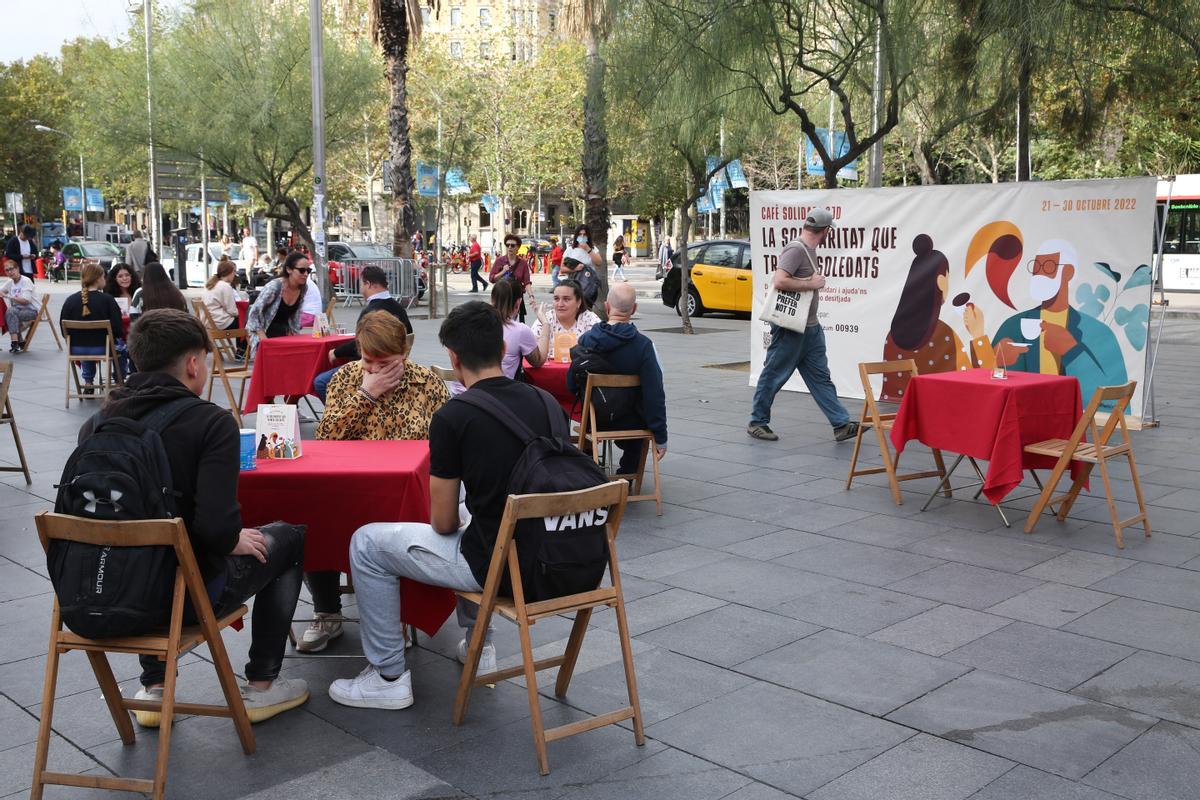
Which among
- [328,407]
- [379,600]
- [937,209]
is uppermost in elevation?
[937,209]

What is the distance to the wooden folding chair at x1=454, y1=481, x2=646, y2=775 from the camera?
139 inches

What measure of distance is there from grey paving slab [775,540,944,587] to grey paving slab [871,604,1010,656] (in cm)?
49

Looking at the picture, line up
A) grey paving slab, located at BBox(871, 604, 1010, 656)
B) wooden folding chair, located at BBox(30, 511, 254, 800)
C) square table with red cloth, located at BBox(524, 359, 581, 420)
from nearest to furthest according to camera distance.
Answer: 1. wooden folding chair, located at BBox(30, 511, 254, 800)
2. grey paving slab, located at BBox(871, 604, 1010, 656)
3. square table with red cloth, located at BBox(524, 359, 581, 420)

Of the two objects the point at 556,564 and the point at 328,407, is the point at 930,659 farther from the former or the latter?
the point at 328,407

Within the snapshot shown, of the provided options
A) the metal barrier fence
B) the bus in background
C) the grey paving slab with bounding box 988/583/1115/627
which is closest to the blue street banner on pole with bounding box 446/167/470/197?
the metal barrier fence

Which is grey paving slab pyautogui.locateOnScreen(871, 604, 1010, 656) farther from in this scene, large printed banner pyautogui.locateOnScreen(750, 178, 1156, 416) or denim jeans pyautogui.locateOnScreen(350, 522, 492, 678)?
large printed banner pyautogui.locateOnScreen(750, 178, 1156, 416)

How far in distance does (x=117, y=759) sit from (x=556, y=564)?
5.08 feet

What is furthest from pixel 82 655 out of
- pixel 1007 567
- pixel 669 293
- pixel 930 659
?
pixel 669 293

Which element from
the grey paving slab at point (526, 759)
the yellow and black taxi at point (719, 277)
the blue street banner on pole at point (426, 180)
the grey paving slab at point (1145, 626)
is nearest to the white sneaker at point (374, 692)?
the grey paving slab at point (526, 759)

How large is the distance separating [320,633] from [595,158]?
15.4m

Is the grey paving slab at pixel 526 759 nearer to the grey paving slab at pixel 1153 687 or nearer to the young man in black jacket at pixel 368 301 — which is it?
the grey paving slab at pixel 1153 687

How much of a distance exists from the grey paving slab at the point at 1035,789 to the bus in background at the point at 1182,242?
28.2 meters

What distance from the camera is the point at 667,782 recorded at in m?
3.53

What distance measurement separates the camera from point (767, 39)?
12070mm
